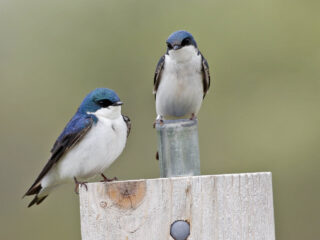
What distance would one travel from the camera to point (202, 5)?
6.10 meters

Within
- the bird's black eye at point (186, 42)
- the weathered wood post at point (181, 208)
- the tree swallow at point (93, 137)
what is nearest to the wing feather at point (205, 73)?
the bird's black eye at point (186, 42)

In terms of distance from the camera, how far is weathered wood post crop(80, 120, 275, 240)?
1.94 m

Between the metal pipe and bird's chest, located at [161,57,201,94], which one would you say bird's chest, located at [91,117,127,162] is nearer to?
the metal pipe

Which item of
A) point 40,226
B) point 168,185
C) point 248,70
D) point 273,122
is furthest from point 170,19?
point 168,185

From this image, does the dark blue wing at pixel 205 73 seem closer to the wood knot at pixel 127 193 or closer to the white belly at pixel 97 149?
the white belly at pixel 97 149

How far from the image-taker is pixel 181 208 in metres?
1.96

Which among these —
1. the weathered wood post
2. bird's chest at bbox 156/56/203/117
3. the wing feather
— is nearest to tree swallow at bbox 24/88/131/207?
the weathered wood post

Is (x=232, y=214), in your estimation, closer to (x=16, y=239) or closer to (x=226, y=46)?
(x=16, y=239)

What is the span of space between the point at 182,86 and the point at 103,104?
917mm

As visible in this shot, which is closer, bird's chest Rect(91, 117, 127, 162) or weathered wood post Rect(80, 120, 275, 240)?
weathered wood post Rect(80, 120, 275, 240)

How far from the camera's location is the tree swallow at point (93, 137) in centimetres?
261

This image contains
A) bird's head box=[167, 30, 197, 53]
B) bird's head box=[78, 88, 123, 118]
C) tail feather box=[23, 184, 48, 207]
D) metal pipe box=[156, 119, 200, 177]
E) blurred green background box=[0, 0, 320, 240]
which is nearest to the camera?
metal pipe box=[156, 119, 200, 177]

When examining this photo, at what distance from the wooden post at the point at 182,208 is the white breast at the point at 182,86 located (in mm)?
1515

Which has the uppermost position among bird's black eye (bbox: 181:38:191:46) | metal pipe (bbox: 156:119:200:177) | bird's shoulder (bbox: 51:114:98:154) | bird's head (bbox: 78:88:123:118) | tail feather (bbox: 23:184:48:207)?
bird's black eye (bbox: 181:38:191:46)
